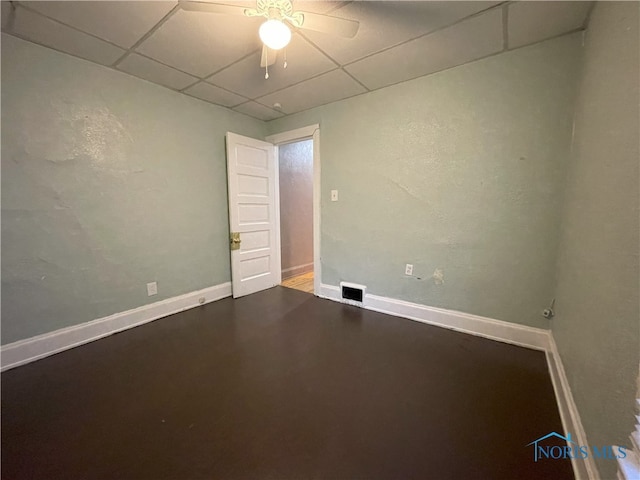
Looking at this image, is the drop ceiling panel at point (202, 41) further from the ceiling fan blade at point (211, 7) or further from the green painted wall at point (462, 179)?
the green painted wall at point (462, 179)

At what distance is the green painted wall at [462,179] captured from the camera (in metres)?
1.85

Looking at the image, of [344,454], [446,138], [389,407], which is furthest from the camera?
[446,138]

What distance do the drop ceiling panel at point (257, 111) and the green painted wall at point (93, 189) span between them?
11.5 inches

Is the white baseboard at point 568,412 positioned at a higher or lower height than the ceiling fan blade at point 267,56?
lower

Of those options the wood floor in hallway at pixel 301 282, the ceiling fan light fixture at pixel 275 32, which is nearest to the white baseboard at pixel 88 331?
the wood floor in hallway at pixel 301 282

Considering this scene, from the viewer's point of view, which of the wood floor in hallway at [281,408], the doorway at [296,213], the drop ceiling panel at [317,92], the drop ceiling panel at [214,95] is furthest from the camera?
the doorway at [296,213]

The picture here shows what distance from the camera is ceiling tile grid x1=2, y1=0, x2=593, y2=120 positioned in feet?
4.87

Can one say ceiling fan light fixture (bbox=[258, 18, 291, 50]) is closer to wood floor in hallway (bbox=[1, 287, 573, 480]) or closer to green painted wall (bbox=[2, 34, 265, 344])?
green painted wall (bbox=[2, 34, 265, 344])

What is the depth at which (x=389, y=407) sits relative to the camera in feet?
4.67

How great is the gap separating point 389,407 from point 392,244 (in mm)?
1546

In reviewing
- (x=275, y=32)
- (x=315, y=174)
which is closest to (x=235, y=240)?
(x=315, y=174)

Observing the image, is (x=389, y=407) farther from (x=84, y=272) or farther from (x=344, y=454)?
(x=84, y=272)

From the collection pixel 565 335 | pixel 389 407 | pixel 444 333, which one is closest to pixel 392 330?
pixel 444 333

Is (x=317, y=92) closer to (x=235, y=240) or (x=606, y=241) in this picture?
(x=235, y=240)
